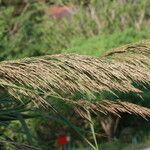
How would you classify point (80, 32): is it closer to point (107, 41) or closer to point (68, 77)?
point (107, 41)

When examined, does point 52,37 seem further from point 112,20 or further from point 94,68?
point 94,68

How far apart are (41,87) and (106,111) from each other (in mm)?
441

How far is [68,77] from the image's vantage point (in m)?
3.38

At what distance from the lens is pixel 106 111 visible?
3.57 meters

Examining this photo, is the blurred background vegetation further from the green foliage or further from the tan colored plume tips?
the tan colored plume tips

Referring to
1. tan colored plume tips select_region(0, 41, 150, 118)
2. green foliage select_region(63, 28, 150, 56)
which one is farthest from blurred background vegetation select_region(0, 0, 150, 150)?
tan colored plume tips select_region(0, 41, 150, 118)

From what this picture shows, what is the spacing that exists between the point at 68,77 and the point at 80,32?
19278 mm

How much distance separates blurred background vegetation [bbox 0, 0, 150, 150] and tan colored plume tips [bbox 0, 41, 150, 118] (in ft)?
37.2

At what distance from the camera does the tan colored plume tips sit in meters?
3.33

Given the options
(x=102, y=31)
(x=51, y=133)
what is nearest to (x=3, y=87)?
(x=51, y=133)

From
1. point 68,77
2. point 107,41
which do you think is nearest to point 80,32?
point 107,41

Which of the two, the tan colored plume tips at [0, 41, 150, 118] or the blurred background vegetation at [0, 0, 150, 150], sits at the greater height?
the tan colored plume tips at [0, 41, 150, 118]

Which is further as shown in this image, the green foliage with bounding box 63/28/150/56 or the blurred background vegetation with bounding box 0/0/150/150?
the green foliage with bounding box 63/28/150/56

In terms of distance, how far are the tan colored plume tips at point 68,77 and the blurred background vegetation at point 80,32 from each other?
11.3 m
